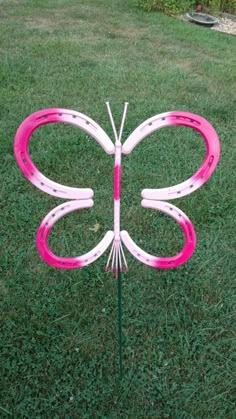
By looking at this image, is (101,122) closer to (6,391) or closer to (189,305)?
(189,305)

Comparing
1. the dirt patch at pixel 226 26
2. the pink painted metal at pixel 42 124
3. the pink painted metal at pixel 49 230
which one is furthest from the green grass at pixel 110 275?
the dirt patch at pixel 226 26

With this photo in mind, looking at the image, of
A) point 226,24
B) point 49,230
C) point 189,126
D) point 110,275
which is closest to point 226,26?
point 226,24

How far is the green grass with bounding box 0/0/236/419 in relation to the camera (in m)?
2.16

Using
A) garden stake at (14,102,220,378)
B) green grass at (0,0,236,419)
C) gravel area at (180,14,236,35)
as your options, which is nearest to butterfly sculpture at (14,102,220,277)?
garden stake at (14,102,220,378)

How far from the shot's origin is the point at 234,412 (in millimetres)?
2109

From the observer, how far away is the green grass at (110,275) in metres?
2.16

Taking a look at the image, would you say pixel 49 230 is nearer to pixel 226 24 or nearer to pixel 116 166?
pixel 116 166

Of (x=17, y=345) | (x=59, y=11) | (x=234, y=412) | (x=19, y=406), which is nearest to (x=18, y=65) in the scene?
(x=59, y=11)

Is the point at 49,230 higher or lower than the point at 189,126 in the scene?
lower

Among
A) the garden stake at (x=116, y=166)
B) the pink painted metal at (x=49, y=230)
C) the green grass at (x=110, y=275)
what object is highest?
the garden stake at (x=116, y=166)

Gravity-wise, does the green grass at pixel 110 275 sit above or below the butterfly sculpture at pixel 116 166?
below

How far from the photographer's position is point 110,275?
8.77 feet

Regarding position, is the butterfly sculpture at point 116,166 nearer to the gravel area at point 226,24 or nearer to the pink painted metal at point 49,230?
the pink painted metal at point 49,230

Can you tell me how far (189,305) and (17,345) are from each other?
3.31 ft
